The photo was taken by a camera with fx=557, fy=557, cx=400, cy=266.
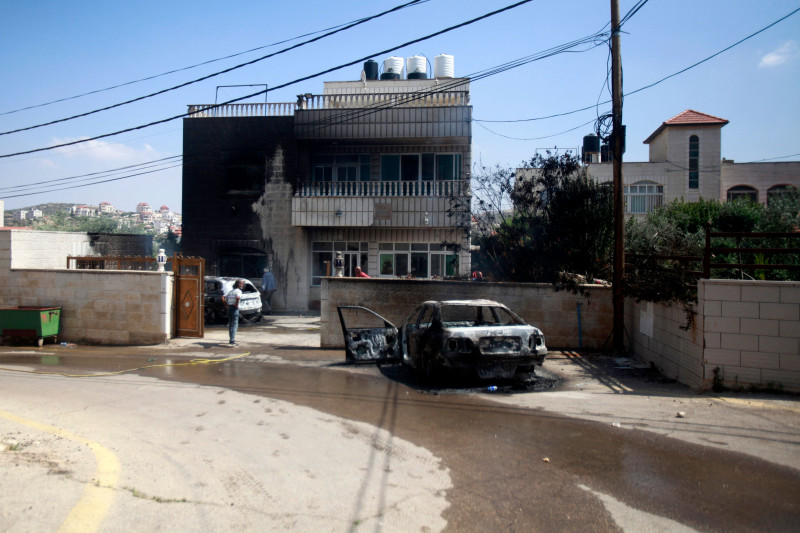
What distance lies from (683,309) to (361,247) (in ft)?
50.4

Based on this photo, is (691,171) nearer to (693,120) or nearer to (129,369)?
(693,120)

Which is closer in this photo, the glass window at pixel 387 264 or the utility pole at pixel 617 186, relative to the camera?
the utility pole at pixel 617 186

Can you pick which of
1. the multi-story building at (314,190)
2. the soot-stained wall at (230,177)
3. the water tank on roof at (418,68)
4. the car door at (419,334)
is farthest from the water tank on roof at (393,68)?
the car door at (419,334)

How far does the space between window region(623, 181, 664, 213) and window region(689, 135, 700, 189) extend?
1727 mm

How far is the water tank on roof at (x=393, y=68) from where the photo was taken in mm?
25266

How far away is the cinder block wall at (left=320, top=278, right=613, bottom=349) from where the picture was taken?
1268 cm

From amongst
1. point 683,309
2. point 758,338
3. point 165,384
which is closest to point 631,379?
point 683,309

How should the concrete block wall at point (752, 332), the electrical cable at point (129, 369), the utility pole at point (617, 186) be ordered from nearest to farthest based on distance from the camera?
the concrete block wall at point (752, 332) → the electrical cable at point (129, 369) → the utility pole at point (617, 186)

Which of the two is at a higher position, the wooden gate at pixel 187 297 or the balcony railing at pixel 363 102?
the balcony railing at pixel 363 102

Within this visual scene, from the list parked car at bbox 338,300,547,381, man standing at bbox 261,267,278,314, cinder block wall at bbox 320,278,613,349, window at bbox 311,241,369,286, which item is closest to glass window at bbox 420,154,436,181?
window at bbox 311,241,369,286

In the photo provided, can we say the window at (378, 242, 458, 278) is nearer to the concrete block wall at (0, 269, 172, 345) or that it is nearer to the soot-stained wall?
the soot-stained wall

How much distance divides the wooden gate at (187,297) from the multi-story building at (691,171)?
2506 centimetres

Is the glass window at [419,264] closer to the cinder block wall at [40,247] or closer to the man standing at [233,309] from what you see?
the man standing at [233,309]

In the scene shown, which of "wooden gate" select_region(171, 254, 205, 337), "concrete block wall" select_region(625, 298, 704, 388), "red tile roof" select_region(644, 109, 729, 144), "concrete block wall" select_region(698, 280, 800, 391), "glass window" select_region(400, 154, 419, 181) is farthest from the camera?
"red tile roof" select_region(644, 109, 729, 144)
